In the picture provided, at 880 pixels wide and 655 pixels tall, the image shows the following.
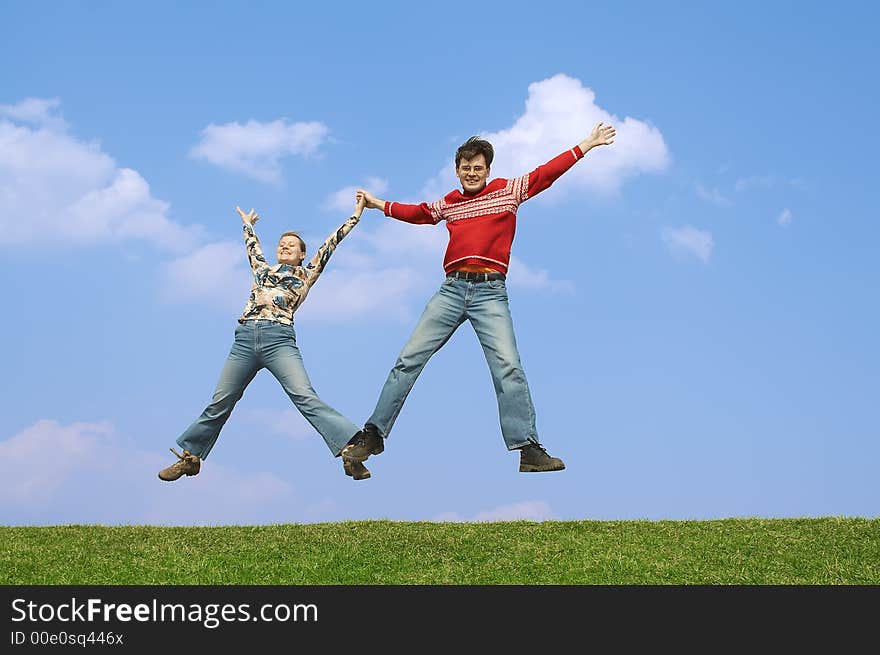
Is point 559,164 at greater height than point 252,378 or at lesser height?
greater

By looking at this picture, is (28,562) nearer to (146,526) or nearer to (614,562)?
(146,526)

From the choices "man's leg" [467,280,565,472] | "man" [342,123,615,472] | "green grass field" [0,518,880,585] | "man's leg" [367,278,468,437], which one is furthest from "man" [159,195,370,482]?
"green grass field" [0,518,880,585]

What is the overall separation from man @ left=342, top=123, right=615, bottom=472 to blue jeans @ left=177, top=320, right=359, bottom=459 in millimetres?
584

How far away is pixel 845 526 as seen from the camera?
13.0 m

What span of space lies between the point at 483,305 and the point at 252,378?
2307mm

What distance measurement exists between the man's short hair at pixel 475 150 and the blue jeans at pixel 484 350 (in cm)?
114

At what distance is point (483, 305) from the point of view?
852 centimetres

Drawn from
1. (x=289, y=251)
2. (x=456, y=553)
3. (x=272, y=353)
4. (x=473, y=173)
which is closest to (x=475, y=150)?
(x=473, y=173)

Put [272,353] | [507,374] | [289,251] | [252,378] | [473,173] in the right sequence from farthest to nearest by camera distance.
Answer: [289,251] < [252,378] < [272,353] < [473,173] < [507,374]

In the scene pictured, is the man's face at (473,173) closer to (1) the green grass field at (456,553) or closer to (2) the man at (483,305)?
(2) the man at (483,305)

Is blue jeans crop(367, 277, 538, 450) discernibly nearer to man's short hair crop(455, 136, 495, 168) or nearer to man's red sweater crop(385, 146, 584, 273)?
man's red sweater crop(385, 146, 584, 273)

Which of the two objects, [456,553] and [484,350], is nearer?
[484,350]

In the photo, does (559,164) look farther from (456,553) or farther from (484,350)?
(456,553)

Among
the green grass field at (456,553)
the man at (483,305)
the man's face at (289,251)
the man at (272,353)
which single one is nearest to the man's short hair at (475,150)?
the man at (483,305)
